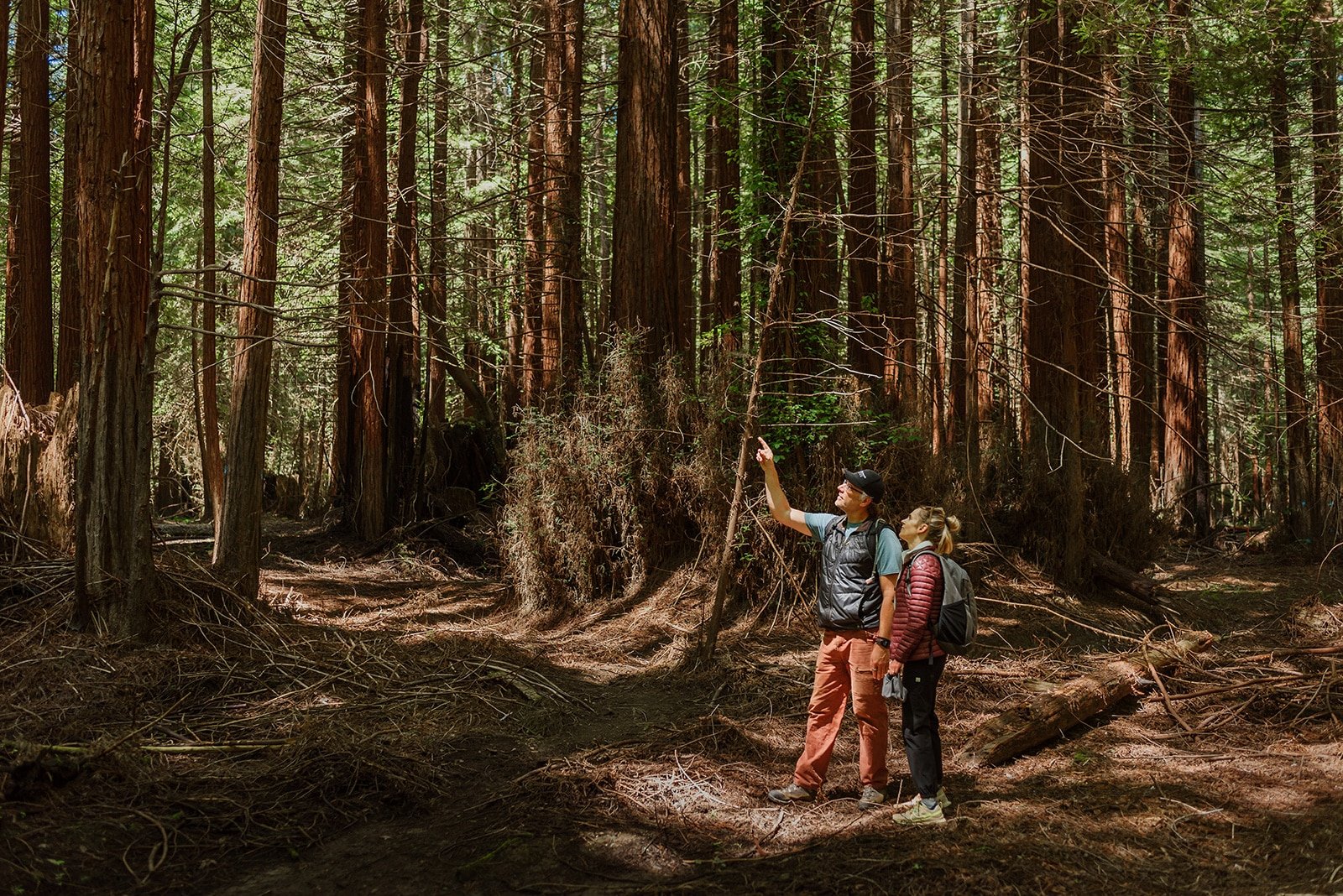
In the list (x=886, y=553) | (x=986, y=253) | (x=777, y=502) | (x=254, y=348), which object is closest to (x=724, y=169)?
(x=986, y=253)

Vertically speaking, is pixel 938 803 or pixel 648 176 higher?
pixel 648 176

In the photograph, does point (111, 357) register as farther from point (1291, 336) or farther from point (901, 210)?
point (1291, 336)

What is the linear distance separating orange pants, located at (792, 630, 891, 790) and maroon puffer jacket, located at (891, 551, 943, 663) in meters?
0.23

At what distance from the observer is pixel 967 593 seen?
18.6 feet

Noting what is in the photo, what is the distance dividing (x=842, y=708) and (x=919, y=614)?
0.82 metres

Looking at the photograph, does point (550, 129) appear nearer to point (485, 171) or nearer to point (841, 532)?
point (485, 171)

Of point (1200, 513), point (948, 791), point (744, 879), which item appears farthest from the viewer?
point (1200, 513)

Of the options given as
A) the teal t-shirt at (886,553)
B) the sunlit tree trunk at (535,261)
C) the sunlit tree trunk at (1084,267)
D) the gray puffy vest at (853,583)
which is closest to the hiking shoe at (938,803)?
the gray puffy vest at (853,583)

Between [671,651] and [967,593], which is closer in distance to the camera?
[967,593]

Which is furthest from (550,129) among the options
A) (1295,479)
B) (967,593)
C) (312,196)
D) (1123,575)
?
(1295,479)

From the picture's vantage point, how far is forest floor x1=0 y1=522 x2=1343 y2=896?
5.01 metres

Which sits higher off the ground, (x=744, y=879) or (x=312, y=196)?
(x=312, y=196)

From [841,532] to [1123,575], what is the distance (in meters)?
7.91

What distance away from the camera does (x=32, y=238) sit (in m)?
14.0
